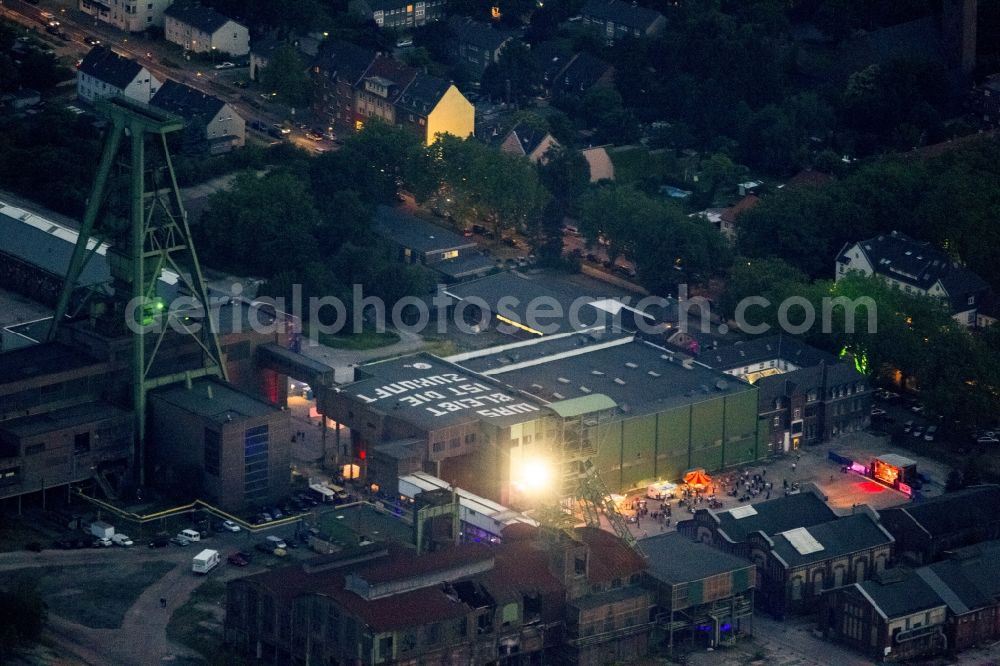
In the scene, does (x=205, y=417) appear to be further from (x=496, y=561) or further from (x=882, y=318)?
(x=882, y=318)

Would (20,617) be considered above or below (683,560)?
below

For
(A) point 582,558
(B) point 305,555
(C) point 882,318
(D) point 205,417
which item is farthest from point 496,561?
(C) point 882,318

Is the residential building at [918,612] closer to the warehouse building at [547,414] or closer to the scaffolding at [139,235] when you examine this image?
the warehouse building at [547,414]

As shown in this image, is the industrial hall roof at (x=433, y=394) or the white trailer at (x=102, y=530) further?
the industrial hall roof at (x=433, y=394)

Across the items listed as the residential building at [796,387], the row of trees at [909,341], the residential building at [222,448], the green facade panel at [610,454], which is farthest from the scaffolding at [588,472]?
the row of trees at [909,341]

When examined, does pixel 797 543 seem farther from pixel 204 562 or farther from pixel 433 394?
pixel 204 562

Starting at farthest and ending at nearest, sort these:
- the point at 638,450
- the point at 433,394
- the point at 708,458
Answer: the point at 708,458
the point at 433,394
the point at 638,450

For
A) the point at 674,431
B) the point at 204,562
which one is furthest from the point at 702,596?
the point at 204,562

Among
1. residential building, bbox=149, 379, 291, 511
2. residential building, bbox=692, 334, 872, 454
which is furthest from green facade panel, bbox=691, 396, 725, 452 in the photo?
residential building, bbox=149, 379, 291, 511
